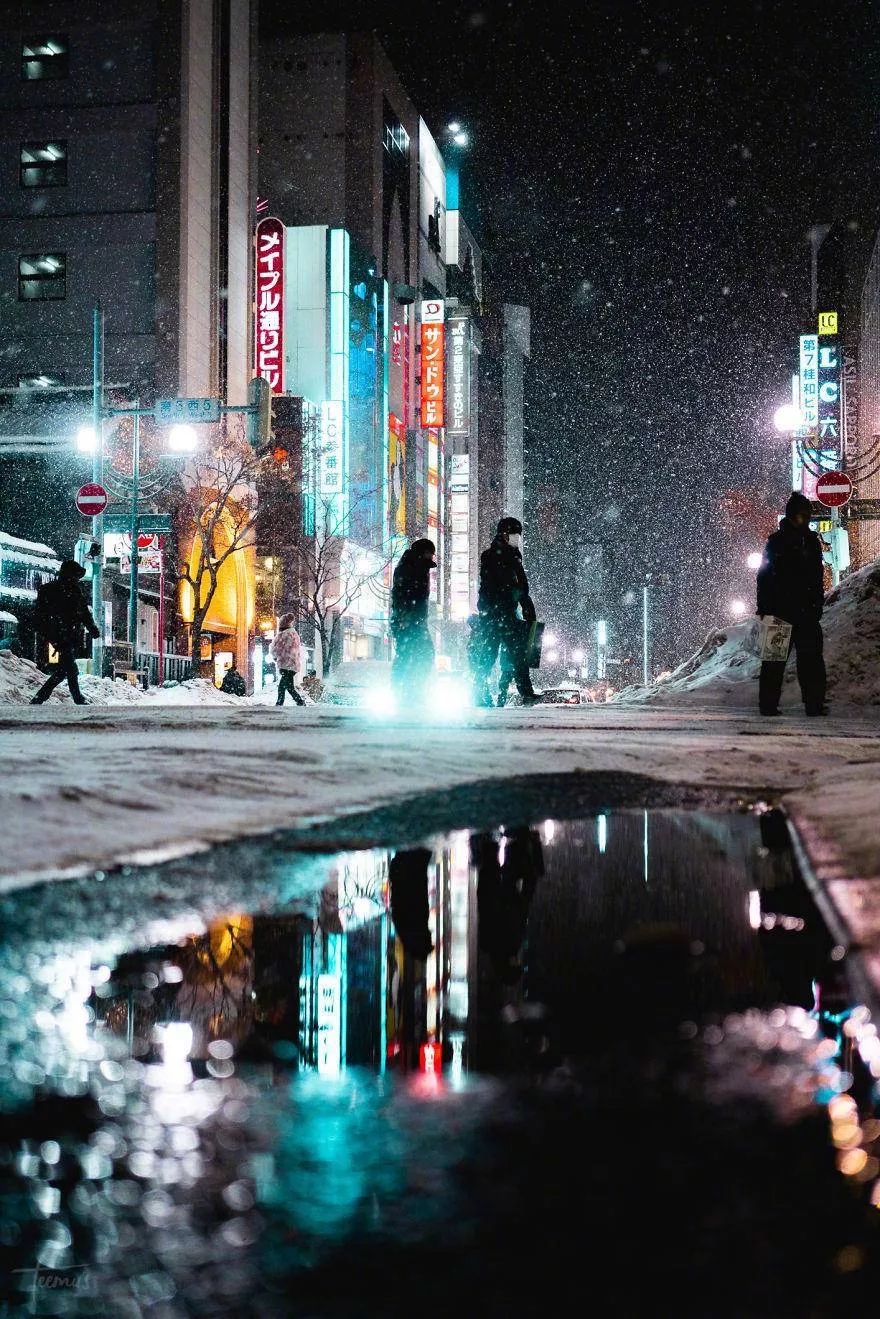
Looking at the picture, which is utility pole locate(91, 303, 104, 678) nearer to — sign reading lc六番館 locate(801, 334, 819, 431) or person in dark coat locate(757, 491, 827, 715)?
person in dark coat locate(757, 491, 827, 715)

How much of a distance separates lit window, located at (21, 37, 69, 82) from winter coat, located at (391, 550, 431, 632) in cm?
3929

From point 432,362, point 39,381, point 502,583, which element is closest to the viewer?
point 502,583

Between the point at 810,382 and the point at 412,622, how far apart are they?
25657 millimetres

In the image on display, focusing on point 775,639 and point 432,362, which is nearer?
point 775,639

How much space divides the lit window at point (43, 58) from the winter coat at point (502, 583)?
39.9m

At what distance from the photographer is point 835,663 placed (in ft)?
42.5

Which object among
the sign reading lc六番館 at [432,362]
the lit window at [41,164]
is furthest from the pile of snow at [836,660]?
the sign reading lc六番館 at [432,362]

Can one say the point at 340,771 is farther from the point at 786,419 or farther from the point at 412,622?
the point at 786,419

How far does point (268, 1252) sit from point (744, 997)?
1.19m

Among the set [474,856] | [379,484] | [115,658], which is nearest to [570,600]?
[379,484]

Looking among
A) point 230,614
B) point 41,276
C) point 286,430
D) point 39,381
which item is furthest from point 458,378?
point 39,381

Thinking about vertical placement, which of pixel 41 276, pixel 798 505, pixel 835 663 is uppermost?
pixel 41 276

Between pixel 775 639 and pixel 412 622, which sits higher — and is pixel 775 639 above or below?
below

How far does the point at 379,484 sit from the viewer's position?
68688 mm
